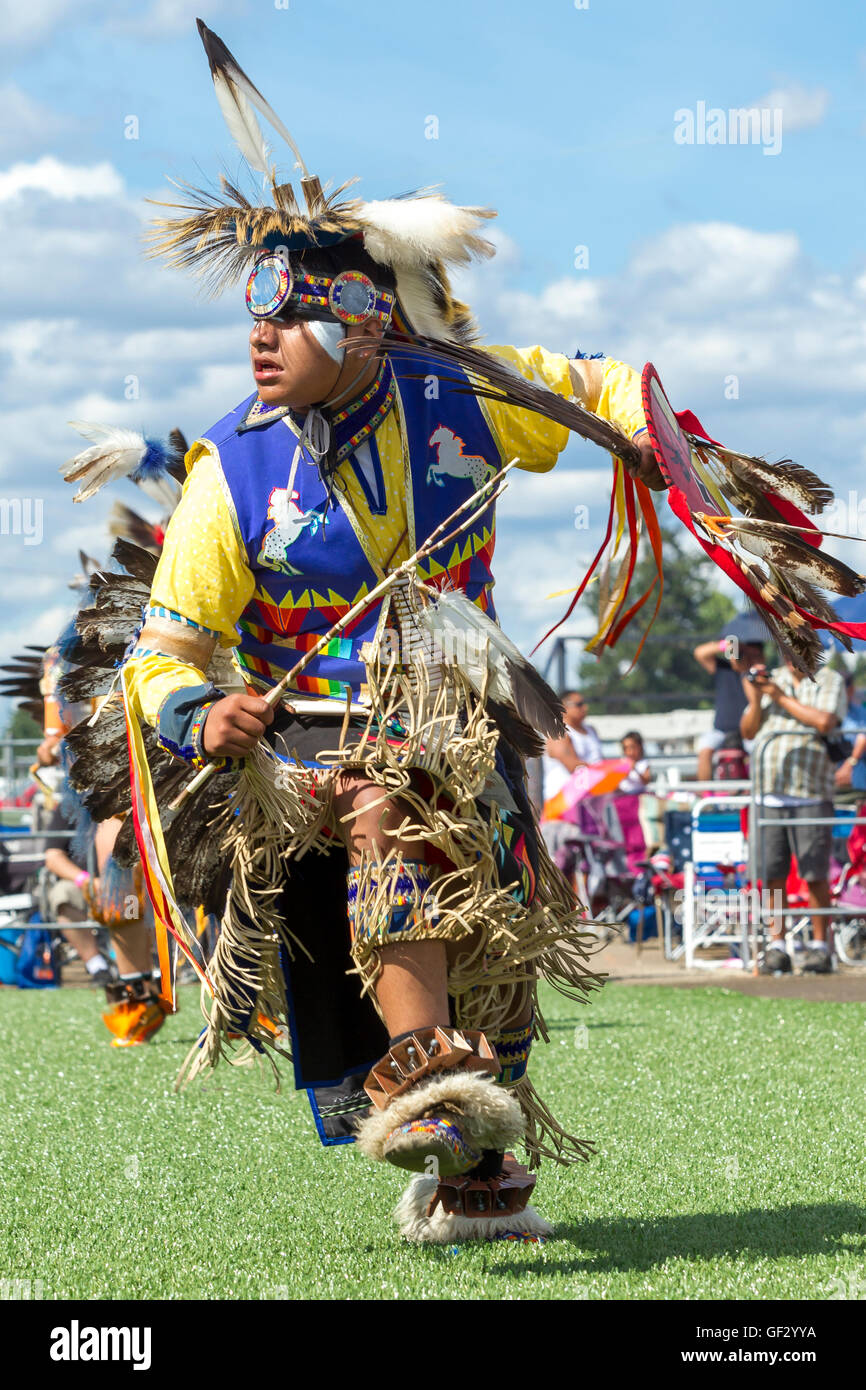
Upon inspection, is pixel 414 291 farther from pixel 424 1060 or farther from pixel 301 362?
pixel 424 1060

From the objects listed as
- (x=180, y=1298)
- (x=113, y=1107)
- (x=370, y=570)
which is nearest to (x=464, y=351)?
(x=370, y=570)

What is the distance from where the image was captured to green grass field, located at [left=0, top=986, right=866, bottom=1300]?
2.96 metres

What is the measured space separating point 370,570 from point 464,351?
48 cm

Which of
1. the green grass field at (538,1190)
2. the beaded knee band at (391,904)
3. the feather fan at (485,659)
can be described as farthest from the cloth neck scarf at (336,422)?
the green grass field at (538,1190)

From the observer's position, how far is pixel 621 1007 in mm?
7906

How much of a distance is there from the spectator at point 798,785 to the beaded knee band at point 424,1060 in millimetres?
6183

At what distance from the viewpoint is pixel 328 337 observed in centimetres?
314

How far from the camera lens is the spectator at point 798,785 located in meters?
8.89

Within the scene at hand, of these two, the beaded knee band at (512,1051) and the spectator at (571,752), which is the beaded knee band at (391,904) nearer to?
the beaded knee band at (512,1051)

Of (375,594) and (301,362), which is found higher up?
(301,362)

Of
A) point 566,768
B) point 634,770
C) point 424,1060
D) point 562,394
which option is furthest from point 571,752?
point 424,1060

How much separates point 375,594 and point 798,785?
655 centimetres
